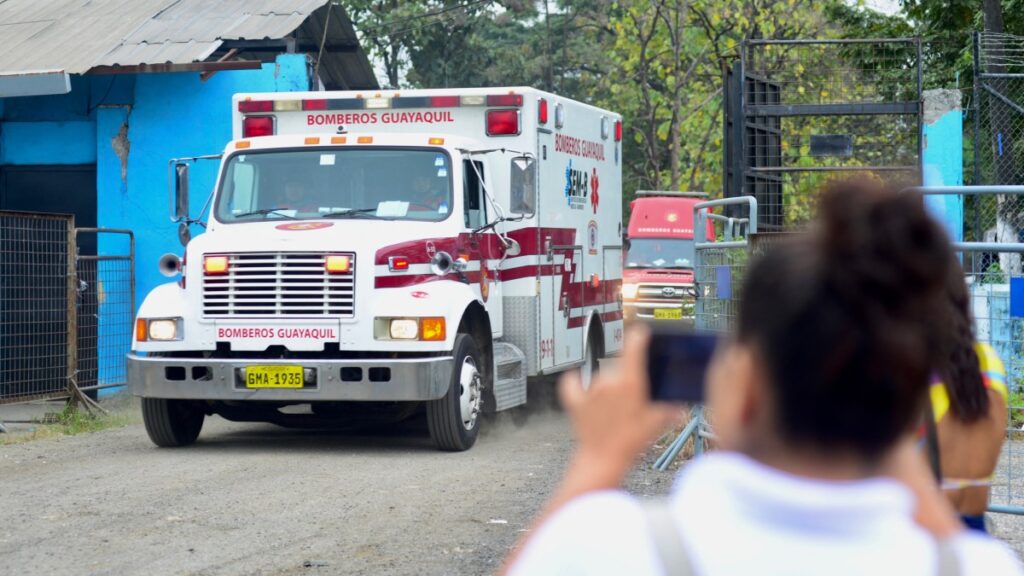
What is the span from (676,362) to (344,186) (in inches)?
394

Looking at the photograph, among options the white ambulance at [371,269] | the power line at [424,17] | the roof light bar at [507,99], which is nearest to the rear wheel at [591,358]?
the white ambulance at [371,269]

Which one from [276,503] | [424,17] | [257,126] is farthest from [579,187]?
[424,17]

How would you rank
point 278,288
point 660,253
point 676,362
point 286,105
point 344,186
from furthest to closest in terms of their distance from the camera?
1. point 660,253
2. point 286,105
3. point 344,186
4. point 278,288
5. point 676,362

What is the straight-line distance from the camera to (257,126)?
12977mm

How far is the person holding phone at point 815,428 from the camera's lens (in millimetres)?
1558

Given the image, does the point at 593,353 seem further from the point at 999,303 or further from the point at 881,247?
the point at 881,247

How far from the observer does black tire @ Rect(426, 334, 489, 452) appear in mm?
10922

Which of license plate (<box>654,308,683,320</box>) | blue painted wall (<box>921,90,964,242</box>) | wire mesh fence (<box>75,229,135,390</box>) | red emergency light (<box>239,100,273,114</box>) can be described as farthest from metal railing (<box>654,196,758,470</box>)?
license plate (<box>654,308,683,320</box>)

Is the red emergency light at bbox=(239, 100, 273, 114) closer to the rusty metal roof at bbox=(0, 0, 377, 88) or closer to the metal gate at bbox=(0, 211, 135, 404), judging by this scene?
the metal gate at bbox=(0, 211, 135, 404)

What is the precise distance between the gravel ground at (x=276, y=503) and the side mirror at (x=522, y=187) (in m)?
1.93

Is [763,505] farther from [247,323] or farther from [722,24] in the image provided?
[722,24]

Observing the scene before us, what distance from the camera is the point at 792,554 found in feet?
5.20

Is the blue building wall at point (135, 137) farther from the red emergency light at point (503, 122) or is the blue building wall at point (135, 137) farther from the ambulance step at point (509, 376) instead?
the ambulance step at point (509, 376)

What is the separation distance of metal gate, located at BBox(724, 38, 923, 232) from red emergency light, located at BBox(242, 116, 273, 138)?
16.6 feet
